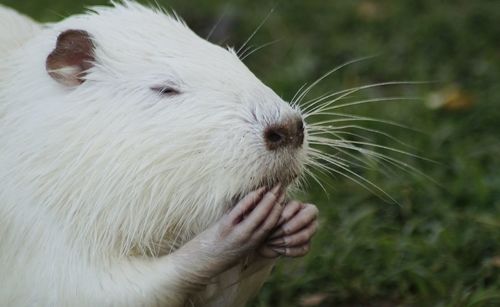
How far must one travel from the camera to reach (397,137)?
229 inches

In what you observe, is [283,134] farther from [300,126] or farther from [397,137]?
[397,137]

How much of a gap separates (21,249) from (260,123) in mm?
946

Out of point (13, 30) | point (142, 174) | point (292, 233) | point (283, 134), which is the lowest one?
point (13, 30)

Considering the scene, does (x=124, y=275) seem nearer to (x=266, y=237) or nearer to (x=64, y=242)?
(x=64, y=242)

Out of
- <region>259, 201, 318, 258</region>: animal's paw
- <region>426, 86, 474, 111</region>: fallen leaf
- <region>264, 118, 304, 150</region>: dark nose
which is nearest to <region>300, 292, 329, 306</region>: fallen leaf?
<region>259, 201, 318, 258</region>: animal's paw

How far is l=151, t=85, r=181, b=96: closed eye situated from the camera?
3613 mm

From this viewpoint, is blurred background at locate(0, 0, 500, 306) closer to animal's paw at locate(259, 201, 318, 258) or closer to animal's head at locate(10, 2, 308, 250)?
animal's paw at locate(259, 201, 318, 258)

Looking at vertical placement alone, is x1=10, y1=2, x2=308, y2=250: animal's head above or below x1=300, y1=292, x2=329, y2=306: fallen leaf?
above

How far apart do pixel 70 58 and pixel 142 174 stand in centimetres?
51

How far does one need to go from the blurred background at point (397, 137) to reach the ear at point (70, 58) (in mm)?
1226

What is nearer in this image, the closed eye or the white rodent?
the white rodent

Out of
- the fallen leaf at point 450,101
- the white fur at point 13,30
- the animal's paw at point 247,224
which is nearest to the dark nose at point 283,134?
the animal's paw at point 247,224

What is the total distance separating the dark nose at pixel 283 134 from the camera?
3.47m

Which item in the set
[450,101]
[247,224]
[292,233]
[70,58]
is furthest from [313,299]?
[450,101]
